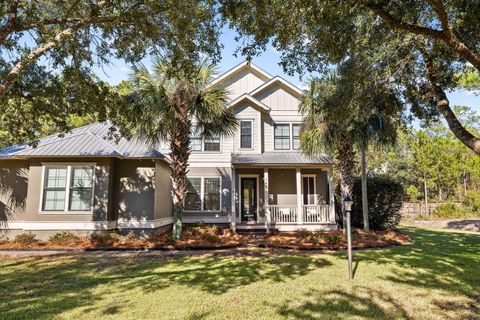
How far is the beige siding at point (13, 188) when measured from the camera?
1305 centimetres

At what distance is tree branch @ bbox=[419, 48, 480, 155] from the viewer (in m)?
6.23

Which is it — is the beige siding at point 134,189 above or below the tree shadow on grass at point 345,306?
above

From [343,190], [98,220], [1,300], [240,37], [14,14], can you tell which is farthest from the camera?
[343,190]

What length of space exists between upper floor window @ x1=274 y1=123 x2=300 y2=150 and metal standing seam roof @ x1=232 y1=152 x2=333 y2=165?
0.61 meters

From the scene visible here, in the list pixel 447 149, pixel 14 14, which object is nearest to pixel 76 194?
pixel 14 14

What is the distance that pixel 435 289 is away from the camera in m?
6.55

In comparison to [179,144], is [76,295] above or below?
below

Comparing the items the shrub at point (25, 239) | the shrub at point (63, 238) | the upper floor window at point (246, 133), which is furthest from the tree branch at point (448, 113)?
the shrub at point (25, 239)

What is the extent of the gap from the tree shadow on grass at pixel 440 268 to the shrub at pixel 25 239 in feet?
39.3

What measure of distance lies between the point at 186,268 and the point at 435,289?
19.7ft

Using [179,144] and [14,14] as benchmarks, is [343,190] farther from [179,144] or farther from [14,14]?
[14,14]

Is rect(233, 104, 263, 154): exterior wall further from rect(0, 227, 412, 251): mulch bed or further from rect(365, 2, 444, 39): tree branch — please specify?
rect(365, 2, 444, 39): tree branch

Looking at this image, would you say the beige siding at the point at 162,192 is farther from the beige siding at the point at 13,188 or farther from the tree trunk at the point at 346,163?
the tree trunk at the point at 346,163

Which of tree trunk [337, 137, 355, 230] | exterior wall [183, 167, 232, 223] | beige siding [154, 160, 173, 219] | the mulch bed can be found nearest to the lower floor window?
exterior wall [183, 167, 232, 223]
